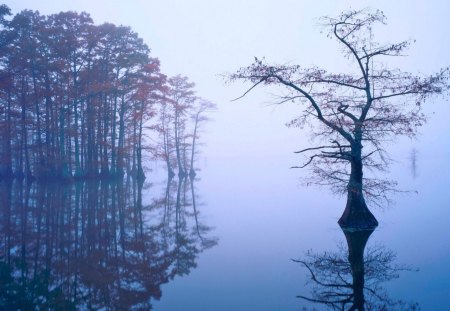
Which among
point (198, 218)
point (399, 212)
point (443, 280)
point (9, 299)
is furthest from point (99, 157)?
point (443, 280)

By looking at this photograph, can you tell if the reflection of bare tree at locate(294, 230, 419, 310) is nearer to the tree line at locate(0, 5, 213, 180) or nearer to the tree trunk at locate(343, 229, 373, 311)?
the tree trunk at locate(343, 229, 373, 311)

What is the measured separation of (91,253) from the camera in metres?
8.59

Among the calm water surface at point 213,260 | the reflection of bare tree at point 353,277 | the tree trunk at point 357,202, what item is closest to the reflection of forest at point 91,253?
the calm water surface at point 213,260

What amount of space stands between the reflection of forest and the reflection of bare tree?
2925mm

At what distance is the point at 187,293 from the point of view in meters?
6.39

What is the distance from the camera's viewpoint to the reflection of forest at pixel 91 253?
5949mm

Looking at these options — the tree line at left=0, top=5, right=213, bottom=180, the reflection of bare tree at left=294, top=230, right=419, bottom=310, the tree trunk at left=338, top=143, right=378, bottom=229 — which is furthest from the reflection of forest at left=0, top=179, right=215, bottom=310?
the tree line at left=0, top=5, right=213, bottom=180

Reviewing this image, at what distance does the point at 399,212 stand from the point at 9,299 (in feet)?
49.6

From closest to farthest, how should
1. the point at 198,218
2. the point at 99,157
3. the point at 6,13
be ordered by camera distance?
the point at 198,218 < the point at 6,13 < the point at 99,157

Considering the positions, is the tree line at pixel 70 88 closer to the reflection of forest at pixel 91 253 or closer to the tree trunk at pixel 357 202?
the reflection of forest at pixel 91 253

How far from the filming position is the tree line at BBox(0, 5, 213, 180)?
27.8m

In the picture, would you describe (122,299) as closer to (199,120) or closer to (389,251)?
(389,251)

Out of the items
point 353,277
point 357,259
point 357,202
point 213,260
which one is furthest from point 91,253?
point 357,202

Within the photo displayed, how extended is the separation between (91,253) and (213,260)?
10.0ft
